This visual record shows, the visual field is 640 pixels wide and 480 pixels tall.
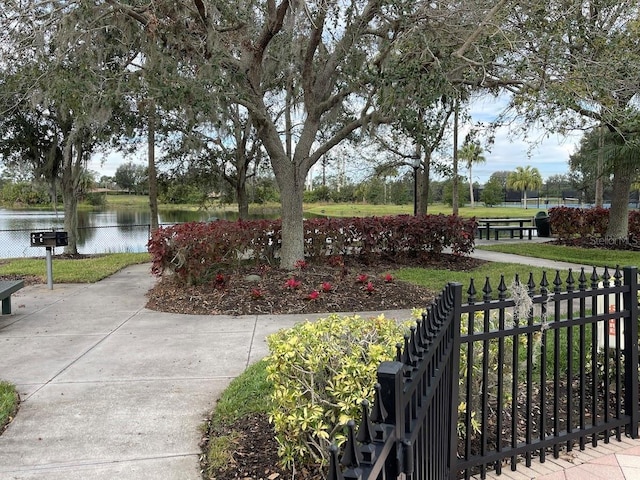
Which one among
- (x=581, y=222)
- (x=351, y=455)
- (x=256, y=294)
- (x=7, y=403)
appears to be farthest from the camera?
(x=581, y=222)

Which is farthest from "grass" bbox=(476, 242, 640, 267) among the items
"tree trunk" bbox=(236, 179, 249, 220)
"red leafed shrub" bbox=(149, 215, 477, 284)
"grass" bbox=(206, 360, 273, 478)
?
"grass" bbox=(206, 360, 273, 478)

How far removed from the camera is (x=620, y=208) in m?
14.1

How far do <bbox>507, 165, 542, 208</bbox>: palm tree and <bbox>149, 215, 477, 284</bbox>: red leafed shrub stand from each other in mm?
79695

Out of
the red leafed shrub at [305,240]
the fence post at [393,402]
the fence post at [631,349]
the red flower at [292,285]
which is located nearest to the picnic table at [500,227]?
the red leafed shrub at [305,240]

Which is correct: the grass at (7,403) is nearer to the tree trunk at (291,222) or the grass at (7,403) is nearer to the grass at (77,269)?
the tree trunk at (291,222)

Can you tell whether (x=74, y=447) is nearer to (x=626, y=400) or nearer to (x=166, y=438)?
(x=166, y=438)

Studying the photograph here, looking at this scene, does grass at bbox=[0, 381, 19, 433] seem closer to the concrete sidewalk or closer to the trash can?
the concrete sidewalk

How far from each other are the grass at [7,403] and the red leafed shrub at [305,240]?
363cm

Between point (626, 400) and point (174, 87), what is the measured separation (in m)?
6.11

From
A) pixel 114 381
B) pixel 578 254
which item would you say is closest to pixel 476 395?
pixel 114 381

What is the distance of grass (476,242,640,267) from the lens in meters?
10.8

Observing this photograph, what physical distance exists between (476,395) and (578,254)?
A: 10896 mm

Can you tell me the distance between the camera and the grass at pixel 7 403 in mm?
3293

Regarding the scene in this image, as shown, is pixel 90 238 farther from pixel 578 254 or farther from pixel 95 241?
pixel 578 254
